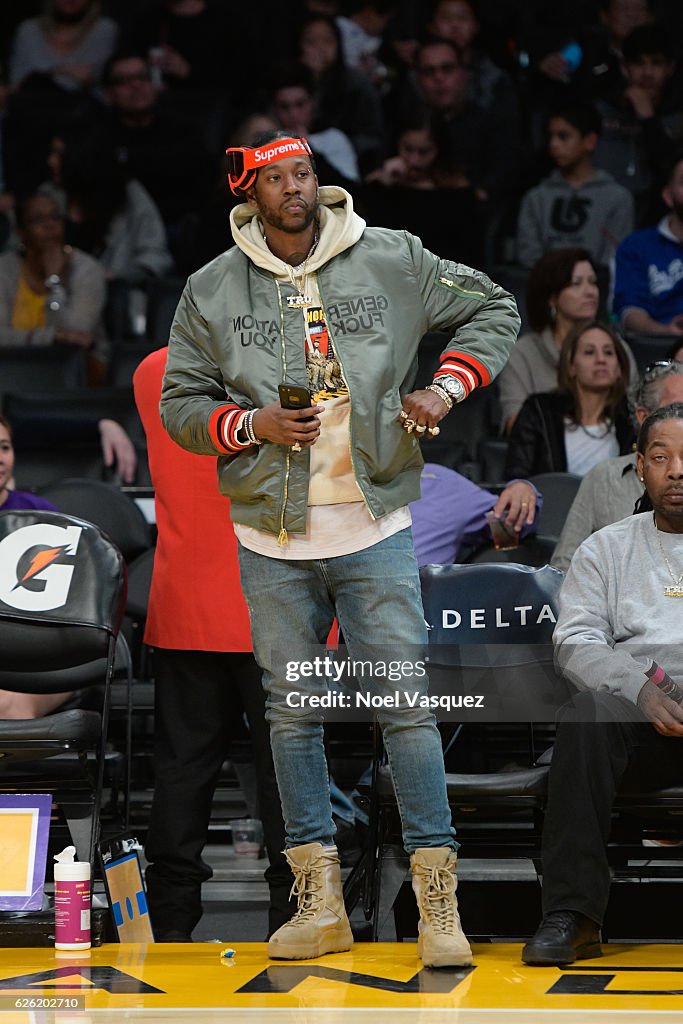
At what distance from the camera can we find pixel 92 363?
671cm

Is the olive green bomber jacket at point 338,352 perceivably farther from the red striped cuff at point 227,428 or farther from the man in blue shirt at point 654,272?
the man in blue shirt at point 654,272

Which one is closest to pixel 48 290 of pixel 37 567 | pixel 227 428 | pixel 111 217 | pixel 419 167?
pixel 111 217

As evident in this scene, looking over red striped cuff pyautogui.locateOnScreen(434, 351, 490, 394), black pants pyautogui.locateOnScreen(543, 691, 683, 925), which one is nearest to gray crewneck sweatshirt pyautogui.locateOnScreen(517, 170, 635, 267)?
red striped cuff pyautogui.locateOnScreen(434, 351, 490, 394)

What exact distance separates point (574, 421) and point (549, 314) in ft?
2.25

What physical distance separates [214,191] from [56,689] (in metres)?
4.13

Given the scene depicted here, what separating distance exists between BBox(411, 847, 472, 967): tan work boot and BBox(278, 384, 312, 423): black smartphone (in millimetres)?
915

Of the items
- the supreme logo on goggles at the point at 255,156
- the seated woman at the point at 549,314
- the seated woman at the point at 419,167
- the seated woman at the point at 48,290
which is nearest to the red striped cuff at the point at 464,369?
the supreme logo on goggles at the point at 255,156

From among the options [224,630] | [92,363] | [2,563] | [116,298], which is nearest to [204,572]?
[224,630]

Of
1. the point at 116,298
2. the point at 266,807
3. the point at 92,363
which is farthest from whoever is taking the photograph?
the point at 116,298

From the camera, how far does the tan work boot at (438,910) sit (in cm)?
309

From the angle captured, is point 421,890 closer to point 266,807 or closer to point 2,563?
point 266,807

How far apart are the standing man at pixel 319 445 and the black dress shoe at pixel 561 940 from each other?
14cm

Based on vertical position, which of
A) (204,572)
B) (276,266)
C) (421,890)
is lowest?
(421,890)

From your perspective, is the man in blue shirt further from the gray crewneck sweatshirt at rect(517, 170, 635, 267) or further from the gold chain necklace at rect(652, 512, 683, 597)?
the gold chain necklace at rect(652, 512, 683, 597)
